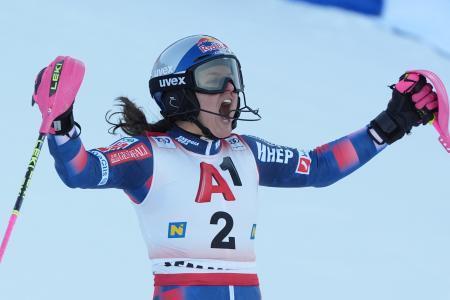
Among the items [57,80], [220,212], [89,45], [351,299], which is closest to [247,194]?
[220,212]

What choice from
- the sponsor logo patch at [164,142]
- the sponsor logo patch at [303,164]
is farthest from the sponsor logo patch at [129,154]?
the sponsor logo patch at [303,164]

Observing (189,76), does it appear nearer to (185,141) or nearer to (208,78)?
(208,78)

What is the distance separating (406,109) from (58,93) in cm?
191

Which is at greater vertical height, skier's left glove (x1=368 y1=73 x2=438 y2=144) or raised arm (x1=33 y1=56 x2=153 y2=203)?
skier's left glove (x1=368 y1=73 x2=438 y2=144)

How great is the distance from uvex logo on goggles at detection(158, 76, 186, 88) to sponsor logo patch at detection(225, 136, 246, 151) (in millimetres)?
411

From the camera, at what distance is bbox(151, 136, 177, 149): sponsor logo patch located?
17.2 feet

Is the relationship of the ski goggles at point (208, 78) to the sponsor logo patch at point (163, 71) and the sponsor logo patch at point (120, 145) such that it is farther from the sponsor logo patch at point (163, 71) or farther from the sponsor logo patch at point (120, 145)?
the sponsor logo patch at point (120, 145)

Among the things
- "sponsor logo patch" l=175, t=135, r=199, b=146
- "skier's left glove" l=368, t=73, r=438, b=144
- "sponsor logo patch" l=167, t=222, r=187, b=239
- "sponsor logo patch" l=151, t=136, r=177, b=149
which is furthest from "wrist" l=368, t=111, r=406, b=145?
"sponsor logo patch" l=167, t=222, r=187, b=239

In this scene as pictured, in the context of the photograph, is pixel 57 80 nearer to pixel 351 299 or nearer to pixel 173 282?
pixel 173 282

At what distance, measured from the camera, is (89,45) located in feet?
26.0

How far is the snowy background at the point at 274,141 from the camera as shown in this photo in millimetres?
6641

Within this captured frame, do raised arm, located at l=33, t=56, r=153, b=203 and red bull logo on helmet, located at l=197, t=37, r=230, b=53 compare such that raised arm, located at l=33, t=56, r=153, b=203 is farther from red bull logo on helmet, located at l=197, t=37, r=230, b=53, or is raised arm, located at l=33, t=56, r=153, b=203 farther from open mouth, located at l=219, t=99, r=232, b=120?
red bull logo on helmet, located at l=197, t=37, r=230, b=53

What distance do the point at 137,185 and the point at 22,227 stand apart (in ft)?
5.47

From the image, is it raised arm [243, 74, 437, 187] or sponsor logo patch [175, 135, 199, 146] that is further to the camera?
raised arm [243, 74, 437, 187]
